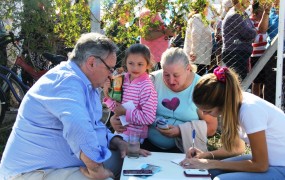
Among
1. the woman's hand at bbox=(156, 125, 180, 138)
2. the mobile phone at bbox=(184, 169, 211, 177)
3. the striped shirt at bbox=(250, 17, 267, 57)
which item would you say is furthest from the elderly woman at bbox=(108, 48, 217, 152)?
the striped shirt at bbox=(250, 17, 267, 57)

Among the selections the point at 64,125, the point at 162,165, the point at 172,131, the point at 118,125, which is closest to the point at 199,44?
the point at 118,125

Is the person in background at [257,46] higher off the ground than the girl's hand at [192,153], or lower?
higher

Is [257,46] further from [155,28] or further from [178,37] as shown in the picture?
[155,28]

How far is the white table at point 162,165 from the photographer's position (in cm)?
221

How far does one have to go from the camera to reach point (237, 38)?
4918 millimetres

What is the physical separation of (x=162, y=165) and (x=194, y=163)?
0.64ft

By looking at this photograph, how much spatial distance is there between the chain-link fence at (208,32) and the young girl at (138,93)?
0.85m

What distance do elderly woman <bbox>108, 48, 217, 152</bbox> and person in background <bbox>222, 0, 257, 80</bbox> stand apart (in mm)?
1829

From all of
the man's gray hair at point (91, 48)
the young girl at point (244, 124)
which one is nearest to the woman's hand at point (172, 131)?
the young girl at point (244, 124)

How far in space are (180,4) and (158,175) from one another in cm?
225

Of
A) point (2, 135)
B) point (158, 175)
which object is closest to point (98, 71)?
point (158, 175)

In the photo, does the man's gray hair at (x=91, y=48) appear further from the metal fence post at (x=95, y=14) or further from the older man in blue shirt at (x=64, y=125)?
the metal fence post at (x=95, y=14)

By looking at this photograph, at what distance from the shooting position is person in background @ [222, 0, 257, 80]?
15.7 ft

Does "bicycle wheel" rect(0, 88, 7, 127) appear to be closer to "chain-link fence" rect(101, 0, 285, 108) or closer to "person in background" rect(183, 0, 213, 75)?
"chain-link fence" rect(101, 0, 285, 108)
